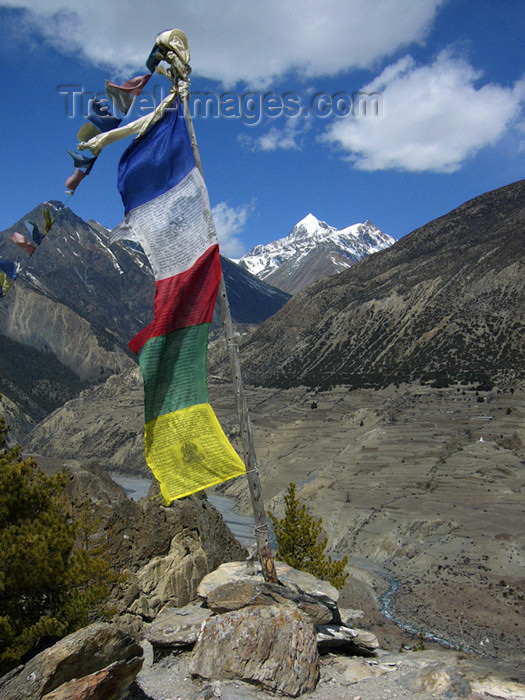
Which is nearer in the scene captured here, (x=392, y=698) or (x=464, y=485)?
(x=392, y=698)

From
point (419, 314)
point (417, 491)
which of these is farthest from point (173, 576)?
point (419, 314)

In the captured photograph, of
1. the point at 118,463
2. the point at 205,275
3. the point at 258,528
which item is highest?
the point at 205,275

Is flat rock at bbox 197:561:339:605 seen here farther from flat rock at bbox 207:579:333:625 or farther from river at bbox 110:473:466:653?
river at bbox 110:473:466:653

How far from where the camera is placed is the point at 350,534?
48562 mm

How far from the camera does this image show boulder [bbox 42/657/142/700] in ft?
22.5

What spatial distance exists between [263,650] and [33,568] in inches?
171

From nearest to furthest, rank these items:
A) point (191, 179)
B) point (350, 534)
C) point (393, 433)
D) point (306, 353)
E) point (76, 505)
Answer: point (191, 179)
point (76, 505)
point (350, 534)
point (393, 433)
point (306, 353)

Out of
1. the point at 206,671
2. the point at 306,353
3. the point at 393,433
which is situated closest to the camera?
the point at 206,671

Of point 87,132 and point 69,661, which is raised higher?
point 87,132

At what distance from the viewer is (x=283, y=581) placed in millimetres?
9383

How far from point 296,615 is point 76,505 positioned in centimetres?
1214

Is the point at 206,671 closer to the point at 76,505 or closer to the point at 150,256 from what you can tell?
the point at 150,256

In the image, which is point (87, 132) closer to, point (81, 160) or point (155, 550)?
point (81, 160)

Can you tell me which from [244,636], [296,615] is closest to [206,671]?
[244,636]
